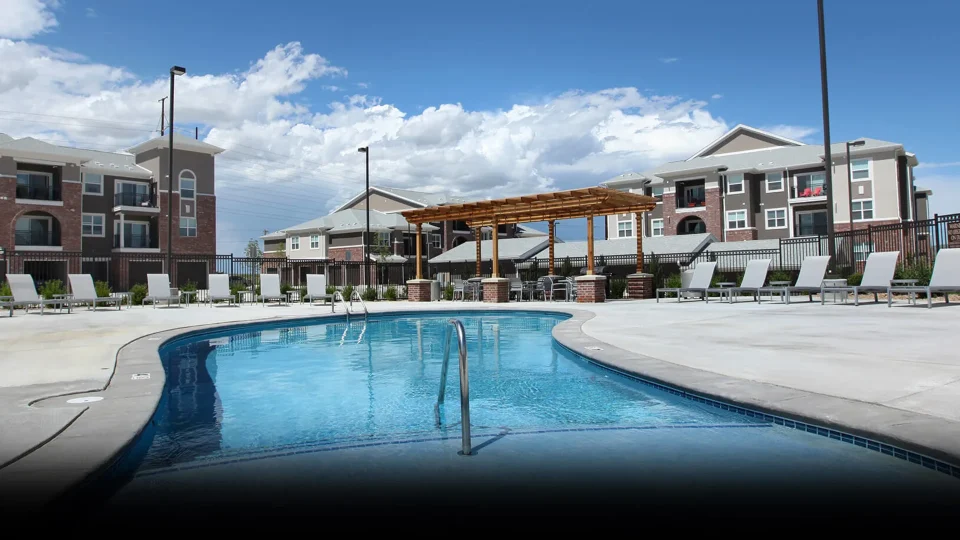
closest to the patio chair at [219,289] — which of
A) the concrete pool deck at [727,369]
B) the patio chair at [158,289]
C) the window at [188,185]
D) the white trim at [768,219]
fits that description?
the patio chair at [158,289]

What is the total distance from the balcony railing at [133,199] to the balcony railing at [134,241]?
212cm

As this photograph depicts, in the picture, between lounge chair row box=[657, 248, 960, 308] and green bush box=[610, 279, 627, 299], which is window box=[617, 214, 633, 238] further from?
lounge chair row box=[657, 248, 960, 308]

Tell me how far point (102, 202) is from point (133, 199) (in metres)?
1.90

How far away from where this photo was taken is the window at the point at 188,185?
42688mm

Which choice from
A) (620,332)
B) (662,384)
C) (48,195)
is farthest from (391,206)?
(662,384)

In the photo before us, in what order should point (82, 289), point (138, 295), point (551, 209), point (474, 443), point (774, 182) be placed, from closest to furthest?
1. point (474, 443)
2. point (82, 289)
3. point (138, 295)
4. point (551, 209)
5. point (774, 182)

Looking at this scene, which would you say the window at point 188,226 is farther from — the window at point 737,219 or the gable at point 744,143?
the gable at point 744,143

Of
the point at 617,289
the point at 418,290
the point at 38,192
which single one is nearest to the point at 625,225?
the point at 617,289

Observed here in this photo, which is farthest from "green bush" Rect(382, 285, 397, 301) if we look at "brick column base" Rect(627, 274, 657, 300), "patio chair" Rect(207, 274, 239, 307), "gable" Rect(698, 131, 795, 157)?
"gable" Rect(698, 131, 795, 157)

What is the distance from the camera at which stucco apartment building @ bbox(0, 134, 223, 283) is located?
35.8 meters

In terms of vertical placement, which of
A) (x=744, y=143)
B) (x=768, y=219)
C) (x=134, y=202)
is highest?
(x=744, y=143)

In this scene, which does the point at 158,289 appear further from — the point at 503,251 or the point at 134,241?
the point at 134,241

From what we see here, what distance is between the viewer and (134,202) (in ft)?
136

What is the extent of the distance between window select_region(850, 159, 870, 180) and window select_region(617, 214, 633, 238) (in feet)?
48.7
